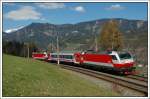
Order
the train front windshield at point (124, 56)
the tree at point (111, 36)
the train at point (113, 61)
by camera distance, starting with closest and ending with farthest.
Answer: the train at point (113, 61), the train front windshield at point (124, 56), the tree at point (111, 36)

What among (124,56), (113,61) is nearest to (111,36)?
(113,61)

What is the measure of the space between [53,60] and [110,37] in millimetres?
18926

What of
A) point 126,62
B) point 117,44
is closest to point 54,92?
point 126,62

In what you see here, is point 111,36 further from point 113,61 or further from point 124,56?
point 124,56

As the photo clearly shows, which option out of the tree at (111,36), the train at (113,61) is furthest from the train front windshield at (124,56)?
the tree at (111,36)

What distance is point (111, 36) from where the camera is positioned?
5666cm

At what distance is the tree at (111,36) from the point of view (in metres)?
54.7

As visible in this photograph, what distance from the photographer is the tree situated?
179ft

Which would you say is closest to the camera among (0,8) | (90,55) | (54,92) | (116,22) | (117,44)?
(0,8)

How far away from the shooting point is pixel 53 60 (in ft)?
232

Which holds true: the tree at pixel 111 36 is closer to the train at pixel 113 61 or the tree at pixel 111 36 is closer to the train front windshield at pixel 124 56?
the train at pixel 113 61

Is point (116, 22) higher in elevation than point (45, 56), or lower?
higher

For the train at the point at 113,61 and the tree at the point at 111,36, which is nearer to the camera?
the train at the point at 113,61

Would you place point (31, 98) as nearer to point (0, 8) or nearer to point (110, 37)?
point (0, 8)
